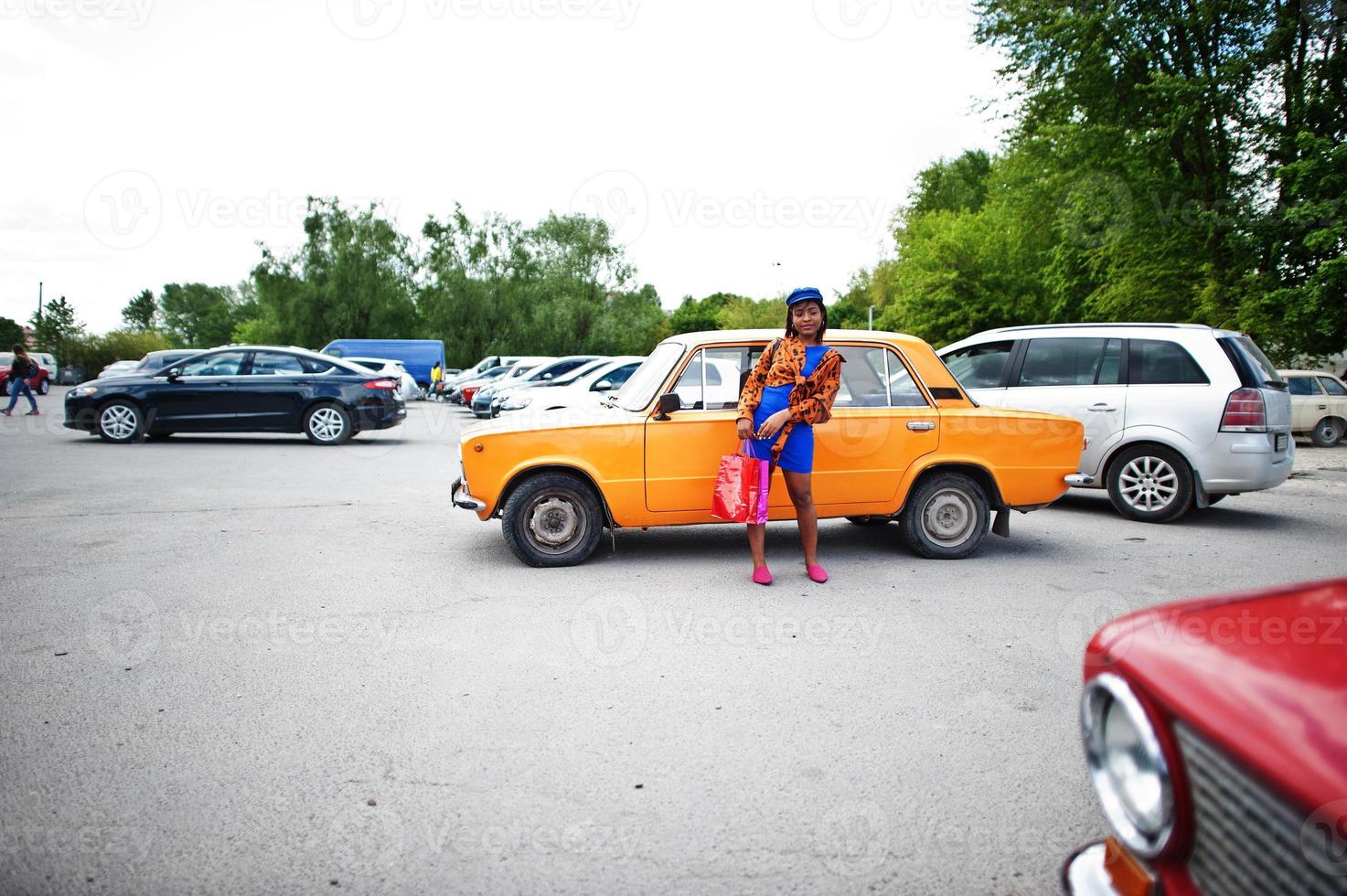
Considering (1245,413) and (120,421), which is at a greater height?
(1245,413)

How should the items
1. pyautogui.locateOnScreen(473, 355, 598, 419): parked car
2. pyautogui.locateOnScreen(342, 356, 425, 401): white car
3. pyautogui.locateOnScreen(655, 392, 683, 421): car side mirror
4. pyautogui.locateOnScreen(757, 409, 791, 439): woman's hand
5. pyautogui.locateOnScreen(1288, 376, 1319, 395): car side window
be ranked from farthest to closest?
pyautogui.locateOnScreen(342, 356, 425, 401): white car → pyautogui.locateOnScreen(473, 355, 598, 419): parked car → pyautogui.locateOnScreen(1288, 376, 1319, 395): car side window → pyautogui.locateOnScreen(655, 392, 683, 421): car side mirror → pyautogui.locateOnScreen(757, 409, 791, 439): woman's hand

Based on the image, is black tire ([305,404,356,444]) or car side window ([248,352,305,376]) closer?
car side window ([248,352,305,376])

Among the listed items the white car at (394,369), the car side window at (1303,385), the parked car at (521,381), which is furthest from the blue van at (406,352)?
the car side window at (1303,385)

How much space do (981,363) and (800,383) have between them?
16.1 feet

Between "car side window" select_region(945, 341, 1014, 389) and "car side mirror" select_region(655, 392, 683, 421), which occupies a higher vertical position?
"car side window" select_region(945, 341, 1014, 389)

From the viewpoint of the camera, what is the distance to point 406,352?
4569 cm

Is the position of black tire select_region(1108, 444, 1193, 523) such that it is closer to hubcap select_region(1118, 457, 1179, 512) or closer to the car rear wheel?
hubcap select_region(1118, 457, 1179, 512)

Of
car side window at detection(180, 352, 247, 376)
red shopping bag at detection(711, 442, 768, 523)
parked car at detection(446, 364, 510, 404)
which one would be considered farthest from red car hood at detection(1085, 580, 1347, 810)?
parked car at detection(446, 364, 510, 404)

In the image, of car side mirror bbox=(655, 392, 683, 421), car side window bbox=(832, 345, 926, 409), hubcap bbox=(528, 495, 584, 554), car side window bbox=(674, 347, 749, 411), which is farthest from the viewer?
car side window bbox=(832, 345, 926, 409)

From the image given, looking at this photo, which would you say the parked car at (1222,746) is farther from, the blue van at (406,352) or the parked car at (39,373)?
the blue van at (406,352)

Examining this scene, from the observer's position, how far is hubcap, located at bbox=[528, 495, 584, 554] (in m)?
6.03

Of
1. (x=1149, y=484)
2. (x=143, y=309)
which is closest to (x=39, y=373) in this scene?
(x=1149, y=484)

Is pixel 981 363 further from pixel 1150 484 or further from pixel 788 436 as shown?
pixel 788 436

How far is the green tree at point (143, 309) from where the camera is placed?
137 meters
